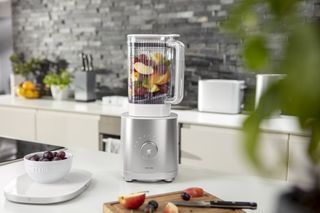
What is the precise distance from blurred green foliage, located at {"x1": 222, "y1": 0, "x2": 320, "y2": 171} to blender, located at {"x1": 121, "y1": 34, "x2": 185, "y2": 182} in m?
1.02

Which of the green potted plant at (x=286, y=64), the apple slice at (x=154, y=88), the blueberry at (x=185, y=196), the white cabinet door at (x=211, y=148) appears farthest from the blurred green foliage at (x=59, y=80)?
the green potted plant at (x=286, y=64)

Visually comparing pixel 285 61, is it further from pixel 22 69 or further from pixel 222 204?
pixel 22 69

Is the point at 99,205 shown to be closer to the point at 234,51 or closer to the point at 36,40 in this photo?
the point at 234,51

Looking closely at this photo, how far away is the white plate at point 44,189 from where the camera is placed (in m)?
1.18

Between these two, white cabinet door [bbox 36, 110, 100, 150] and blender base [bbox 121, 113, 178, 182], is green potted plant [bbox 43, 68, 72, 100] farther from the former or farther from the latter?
blender base [bbox 121, 113, 178, 182]

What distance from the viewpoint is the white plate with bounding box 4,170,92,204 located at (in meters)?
1.18

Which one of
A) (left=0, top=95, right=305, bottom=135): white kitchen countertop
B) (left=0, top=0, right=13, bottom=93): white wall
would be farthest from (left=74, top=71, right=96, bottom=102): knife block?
(left=0, top=0, right=13, bottom=93): white wall

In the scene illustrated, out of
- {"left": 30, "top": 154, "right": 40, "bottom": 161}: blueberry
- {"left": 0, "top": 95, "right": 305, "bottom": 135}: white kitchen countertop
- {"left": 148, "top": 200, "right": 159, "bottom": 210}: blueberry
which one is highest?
{"left": 30, "top": 154, "right": 40, "bottom": 161}: blueberry

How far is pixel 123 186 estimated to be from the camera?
1.36 m

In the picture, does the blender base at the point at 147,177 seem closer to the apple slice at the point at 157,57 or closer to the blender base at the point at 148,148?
the blender base at the point at 148,148

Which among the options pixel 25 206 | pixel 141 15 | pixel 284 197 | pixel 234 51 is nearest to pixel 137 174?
pixel 25 206

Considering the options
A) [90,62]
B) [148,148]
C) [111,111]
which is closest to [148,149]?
[148,148]

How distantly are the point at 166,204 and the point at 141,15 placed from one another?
2653mm

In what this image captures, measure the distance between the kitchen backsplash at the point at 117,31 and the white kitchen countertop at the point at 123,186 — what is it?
1509 millimetres
